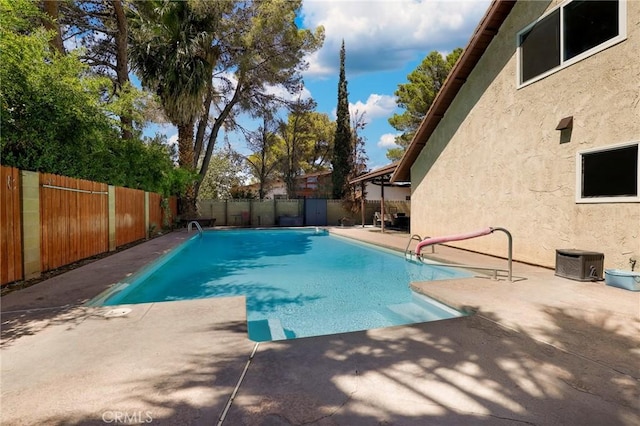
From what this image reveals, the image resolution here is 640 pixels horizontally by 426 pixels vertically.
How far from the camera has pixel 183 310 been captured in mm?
4090

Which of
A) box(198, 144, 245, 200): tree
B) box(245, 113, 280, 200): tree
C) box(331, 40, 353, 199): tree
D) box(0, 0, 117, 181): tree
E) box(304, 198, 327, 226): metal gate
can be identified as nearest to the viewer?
box(0, 0, 117, 181): tree

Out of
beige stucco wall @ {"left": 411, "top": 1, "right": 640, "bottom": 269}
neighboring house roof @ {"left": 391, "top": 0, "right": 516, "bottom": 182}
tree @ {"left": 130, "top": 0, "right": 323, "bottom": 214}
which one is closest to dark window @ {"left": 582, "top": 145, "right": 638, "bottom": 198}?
beige stucco wall @ {"left": 411, "top": 1, "right": 640, "bottom": 269}

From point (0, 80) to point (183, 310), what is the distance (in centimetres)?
584

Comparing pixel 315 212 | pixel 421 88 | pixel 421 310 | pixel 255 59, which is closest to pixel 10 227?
pixel 421 310

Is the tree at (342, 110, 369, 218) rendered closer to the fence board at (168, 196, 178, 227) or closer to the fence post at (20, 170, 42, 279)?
the fence board at (168, 196, 178, 227)

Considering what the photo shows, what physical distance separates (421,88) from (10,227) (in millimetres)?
20142

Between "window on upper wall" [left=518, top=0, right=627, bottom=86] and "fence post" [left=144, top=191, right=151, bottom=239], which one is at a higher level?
"window on upper wall" [left=518, top=0, right=627, bottom=86]

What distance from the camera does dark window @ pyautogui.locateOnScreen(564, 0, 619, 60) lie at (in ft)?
18.7

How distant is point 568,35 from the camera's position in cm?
645

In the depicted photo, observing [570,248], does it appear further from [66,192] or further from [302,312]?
[66,192]

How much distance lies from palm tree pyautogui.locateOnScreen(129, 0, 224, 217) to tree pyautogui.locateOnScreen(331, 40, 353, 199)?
1095 centimetres

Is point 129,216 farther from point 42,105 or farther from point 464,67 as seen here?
point 464,67

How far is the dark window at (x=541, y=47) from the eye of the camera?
671cm

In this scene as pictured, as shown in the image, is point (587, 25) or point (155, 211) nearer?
point (587, 25)
